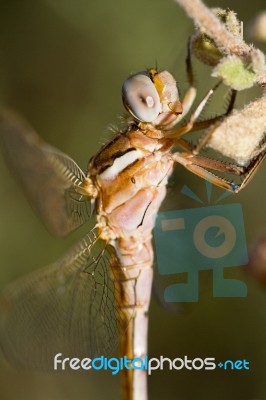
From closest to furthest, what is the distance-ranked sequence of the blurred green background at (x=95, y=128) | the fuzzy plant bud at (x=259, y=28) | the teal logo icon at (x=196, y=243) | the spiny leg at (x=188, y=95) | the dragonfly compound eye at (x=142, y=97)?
1. the fuzzy plant bud at (x=259, y=28)
2. the spiny leg at (x=188, y=95)
3. the dragonfly compound eye at (x=142, y=97)
4. the teal logo icon at (x=196, y=243)
5. the blurred green background at (x=95, y=128)

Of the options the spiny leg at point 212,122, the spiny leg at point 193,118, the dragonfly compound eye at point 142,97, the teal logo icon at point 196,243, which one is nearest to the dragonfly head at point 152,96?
the dragonfly compound eye at point 142,97

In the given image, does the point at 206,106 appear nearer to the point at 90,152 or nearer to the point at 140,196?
the point at 140,196

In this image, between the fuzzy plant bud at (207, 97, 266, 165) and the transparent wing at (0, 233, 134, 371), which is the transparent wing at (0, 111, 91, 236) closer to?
the transparent wing at (0, 233, 134, 371)

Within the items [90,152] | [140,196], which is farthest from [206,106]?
[90,152]

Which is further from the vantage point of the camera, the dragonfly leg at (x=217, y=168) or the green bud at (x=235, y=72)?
the dragonfly leg at (x=217, y=168)

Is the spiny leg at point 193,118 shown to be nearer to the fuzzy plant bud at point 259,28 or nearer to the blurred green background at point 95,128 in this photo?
the fuzzy plant bud at point 259,28

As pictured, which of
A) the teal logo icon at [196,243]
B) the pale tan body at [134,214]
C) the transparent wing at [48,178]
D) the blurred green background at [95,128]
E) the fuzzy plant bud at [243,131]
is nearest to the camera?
the fuzzy plant bud at [243,131]
